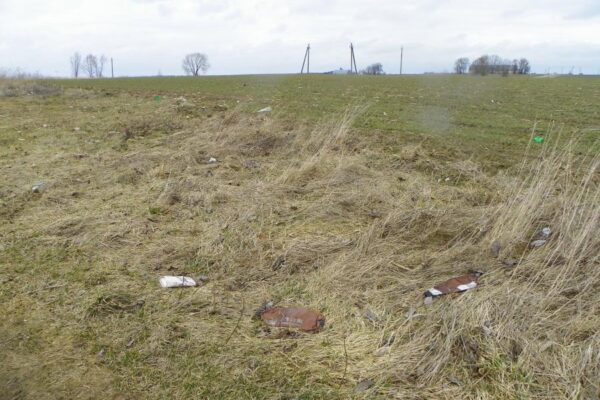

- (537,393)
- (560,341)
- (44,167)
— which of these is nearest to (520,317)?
(560,341)

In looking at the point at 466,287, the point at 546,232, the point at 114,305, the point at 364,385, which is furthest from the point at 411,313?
the point at 114,305

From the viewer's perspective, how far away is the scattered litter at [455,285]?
9.00 feet

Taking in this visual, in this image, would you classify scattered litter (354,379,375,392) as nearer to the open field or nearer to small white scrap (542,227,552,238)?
the open field

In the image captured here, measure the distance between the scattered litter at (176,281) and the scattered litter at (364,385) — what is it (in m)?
1.33

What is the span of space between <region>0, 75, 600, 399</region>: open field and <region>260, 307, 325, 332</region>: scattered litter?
0.07 meters

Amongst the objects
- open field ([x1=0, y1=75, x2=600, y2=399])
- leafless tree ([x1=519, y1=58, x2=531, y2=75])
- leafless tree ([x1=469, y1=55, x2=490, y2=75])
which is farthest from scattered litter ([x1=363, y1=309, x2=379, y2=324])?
leafless tree ([x1=519, y1=58, x2=531, y2=75])

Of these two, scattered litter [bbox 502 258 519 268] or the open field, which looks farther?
scattered litter [bbox 502 258 519 268]

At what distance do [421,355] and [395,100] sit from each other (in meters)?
12.0

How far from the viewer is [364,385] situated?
205 cm

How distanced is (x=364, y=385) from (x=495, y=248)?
163 centimetres

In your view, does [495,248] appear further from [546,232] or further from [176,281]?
[176,281]

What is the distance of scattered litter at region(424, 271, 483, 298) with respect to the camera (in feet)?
9.00

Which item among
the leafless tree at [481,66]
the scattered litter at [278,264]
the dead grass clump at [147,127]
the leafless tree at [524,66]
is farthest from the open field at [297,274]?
the leafless tree at [524,66]

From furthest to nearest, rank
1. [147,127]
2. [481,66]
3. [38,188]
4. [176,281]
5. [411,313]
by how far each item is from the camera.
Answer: [481,66], [147,127], [38,188], [176,281], [411,313]
